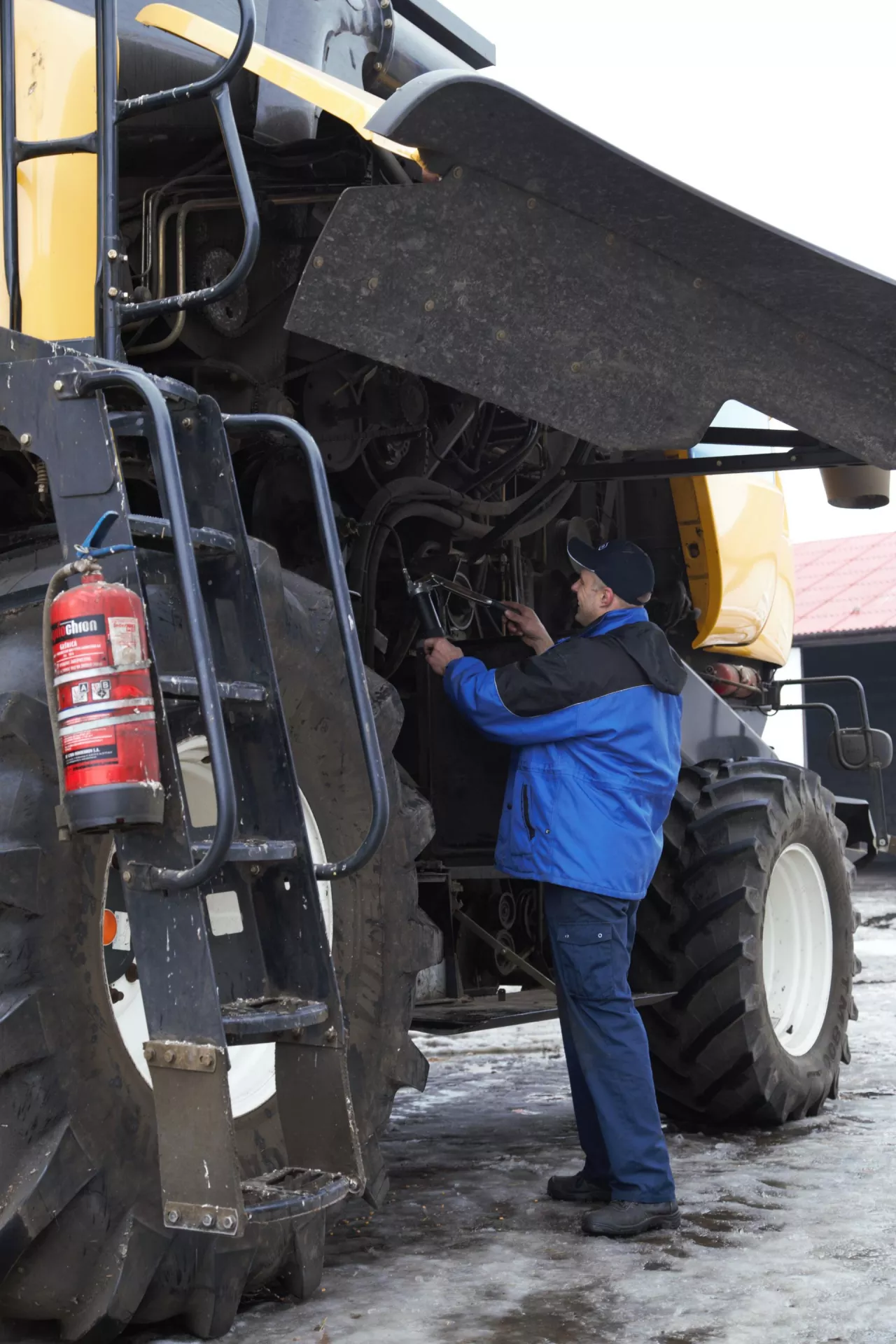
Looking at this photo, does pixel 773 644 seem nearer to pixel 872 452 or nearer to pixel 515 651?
pixel 515 651

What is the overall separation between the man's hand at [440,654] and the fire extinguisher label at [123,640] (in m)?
2.17

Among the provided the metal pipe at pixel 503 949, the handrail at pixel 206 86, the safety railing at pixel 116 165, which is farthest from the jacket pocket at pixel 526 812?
the handrail at pixel 206 86

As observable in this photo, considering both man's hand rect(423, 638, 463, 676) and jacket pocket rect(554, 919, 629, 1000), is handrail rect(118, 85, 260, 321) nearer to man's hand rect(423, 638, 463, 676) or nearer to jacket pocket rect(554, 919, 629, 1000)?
man's hand rect(423, 638, 463, 676)

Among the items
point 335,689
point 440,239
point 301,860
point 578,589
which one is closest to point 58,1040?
point 301,860

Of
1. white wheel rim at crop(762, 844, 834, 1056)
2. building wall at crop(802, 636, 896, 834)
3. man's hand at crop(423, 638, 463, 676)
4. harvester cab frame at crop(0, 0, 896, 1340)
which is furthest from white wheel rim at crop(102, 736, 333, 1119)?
building wall at crop(802, 636, 896, 834)

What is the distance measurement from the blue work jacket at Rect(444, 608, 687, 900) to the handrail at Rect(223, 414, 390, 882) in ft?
5.10

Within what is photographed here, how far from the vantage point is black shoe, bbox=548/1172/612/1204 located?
5.01 metres

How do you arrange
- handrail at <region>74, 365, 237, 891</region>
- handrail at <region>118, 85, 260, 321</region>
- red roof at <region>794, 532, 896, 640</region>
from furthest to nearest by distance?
1. red roof at <region>794, 532, 896, 640</region>
2. handrail at <region>118, 85, 260, 321</region>
3. handrail at <region>74, 365, 237, 891</region>

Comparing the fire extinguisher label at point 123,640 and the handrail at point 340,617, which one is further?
the handrail at point 340,617

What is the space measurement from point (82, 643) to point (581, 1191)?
2799 mm

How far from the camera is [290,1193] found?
9.99 ft

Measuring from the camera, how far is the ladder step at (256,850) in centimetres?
308

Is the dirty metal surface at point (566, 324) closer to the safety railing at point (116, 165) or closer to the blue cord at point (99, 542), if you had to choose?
the safety railing at point (116, 165)

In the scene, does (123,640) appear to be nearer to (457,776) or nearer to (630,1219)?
(630,1219)
